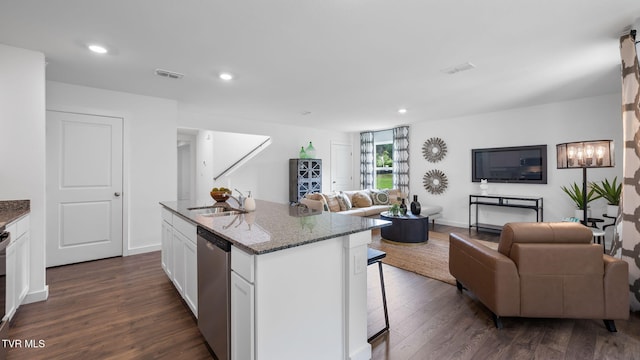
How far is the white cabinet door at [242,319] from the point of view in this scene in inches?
54.6

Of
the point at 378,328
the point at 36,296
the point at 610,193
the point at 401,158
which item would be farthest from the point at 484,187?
the point at 36,296

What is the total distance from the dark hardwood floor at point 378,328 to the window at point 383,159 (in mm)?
4930

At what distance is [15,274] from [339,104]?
4.37 metres

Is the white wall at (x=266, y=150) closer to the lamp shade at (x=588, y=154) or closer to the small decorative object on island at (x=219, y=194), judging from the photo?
the small decorative object on island at (x=219, y=194)

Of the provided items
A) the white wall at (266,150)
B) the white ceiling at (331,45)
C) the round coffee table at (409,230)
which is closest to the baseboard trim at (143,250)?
the white wall at (266,150)

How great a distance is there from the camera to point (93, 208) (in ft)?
12.4

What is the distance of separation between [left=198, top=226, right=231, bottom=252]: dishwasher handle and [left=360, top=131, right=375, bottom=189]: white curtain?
6.42 metres

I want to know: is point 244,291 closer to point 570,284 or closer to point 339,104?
point 570,284

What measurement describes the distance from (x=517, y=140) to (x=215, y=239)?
582cm

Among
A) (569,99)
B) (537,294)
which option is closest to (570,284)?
(537,294)

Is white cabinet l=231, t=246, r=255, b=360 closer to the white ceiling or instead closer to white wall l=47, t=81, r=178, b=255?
the white ceiling

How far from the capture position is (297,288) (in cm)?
153

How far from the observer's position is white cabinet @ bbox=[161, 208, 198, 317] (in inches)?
83.8

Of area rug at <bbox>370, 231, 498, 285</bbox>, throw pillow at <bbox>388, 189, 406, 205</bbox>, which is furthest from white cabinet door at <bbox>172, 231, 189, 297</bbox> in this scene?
throw pillow at <bbox>388, 189, 406, 205</bbox>
